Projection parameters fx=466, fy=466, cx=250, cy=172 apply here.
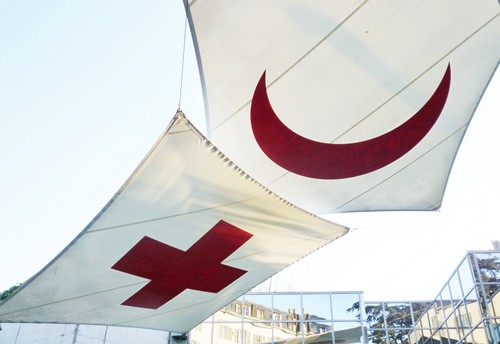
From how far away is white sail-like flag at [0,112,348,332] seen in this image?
14.0ft

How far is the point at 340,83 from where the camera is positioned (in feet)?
18.0

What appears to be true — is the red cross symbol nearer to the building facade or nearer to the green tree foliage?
the building facade

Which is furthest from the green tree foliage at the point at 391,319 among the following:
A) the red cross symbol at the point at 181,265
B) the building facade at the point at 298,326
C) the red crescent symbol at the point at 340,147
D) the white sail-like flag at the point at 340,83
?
the red cross symbol at the point at 181,265

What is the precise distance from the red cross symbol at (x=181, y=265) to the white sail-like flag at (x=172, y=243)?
0.5 inches

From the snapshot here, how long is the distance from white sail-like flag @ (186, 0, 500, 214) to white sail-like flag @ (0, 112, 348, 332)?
3.42ft

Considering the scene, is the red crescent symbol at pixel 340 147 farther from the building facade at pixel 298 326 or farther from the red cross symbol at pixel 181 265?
the building facade at pixel 298 326

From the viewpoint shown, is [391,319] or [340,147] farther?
[391,319]

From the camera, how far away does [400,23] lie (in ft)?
16.7

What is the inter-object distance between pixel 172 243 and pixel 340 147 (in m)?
2.57

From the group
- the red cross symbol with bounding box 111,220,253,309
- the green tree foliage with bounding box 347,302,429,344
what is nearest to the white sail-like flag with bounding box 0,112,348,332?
the red cross symbol with bounding box 111,220,253,309

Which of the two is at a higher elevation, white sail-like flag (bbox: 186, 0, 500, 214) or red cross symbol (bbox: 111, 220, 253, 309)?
white sail-like flag (bbox: 186, 0, 500, 214)

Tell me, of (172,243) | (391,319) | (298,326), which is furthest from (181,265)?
(391,319)

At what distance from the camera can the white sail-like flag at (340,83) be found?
483cm

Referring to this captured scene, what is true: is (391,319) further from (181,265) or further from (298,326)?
(181,265)
